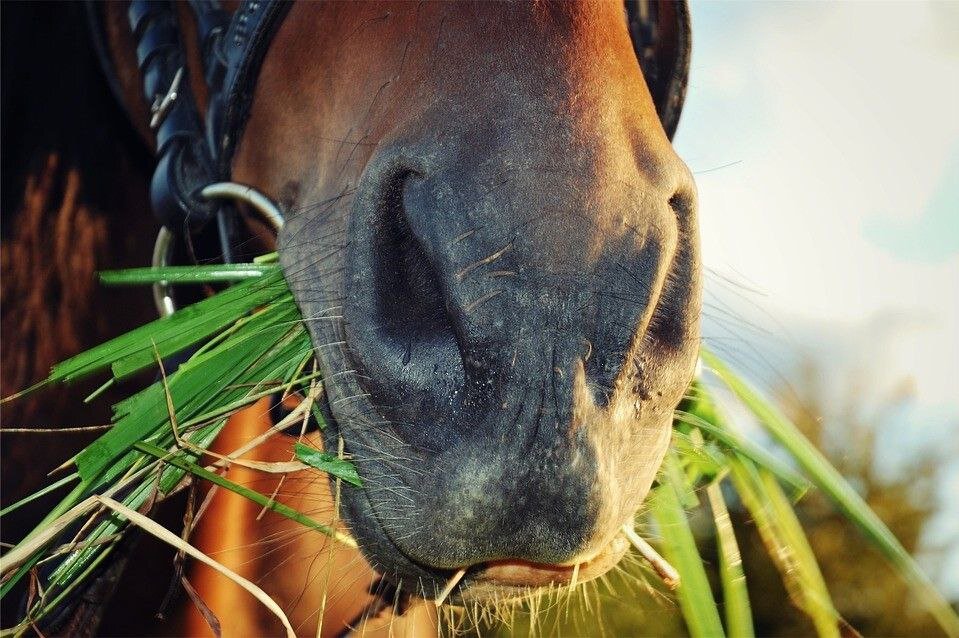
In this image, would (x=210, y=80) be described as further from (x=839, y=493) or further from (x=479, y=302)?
(x=839, y=493)

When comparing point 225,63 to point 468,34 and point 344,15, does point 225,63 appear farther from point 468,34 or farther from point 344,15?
A: point 468,34

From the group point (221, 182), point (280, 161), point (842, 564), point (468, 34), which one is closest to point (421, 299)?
point (468, 34)

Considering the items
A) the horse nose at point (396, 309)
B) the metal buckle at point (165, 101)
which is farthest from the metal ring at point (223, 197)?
the horse nose at point (396, 309)

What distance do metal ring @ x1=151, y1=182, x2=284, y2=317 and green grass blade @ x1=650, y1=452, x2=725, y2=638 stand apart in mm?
812

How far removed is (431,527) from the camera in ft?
3.24

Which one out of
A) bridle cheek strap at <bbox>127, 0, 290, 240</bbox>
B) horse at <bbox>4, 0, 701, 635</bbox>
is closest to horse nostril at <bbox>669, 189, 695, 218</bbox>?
horse at <bbox>4, 0, 701, 635</bbox>

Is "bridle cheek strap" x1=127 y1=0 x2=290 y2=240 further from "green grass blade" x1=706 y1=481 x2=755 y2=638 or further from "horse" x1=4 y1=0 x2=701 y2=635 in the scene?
"green grass blade" x1=706 y1=481 x2=755 y2=638

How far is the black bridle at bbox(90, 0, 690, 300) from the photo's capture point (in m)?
1.51

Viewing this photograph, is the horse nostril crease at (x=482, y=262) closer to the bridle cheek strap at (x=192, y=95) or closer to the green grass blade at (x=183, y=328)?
the green grass blade at (x=183, y=328)

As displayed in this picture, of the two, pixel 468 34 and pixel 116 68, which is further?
pixel 116 68

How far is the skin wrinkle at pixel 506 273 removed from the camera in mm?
924

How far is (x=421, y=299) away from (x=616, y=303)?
0.79 feet

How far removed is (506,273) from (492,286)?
0.02 metres

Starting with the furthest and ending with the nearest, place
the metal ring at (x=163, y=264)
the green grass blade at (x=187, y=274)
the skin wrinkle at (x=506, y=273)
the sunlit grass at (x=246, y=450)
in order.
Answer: the metal ring at (x=163, y=264)
the green grass blade at (x=187, y=274)
the sunlit grass at (x=246, y=450)
the skin wrinkle at (x=506, y=273)
